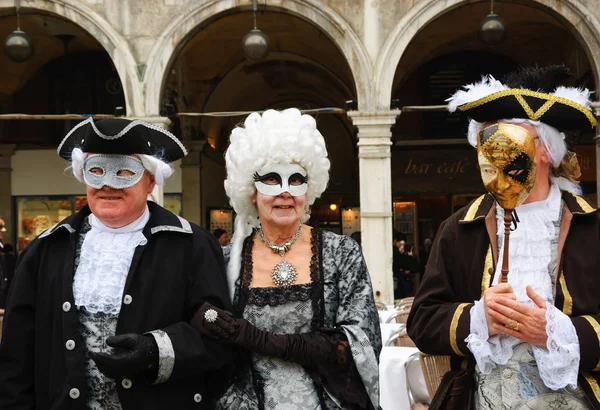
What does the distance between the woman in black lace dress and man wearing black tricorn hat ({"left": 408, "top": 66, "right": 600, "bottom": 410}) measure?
27 centimetres

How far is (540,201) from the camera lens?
102 inches

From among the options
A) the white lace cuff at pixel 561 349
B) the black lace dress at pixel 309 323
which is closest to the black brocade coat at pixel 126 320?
the black lace dress at pixel 309 323

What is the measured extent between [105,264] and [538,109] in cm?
168

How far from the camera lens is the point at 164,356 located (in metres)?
2.61

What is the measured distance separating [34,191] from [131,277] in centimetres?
1255

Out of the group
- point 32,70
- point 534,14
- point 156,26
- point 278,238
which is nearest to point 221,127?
point 32,70

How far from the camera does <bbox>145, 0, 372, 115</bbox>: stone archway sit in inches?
408

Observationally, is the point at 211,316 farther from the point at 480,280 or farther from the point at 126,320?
the point at 480,280

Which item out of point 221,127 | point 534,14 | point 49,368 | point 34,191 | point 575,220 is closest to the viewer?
point 575,220

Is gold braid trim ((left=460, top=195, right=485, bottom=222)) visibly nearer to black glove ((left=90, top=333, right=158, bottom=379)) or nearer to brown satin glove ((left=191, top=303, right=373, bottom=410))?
brown satin glove ((left=191, top=303, right=373, bottom=410))

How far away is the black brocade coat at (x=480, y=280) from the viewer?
244cm

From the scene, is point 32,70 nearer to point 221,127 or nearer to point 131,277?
point 221,127

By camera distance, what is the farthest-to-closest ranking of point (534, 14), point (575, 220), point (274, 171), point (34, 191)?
point (34, 191) → point (534, 14) → point (274, 171) → point (575, 220)

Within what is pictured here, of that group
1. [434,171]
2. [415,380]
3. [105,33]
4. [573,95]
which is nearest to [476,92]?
[573,95]
